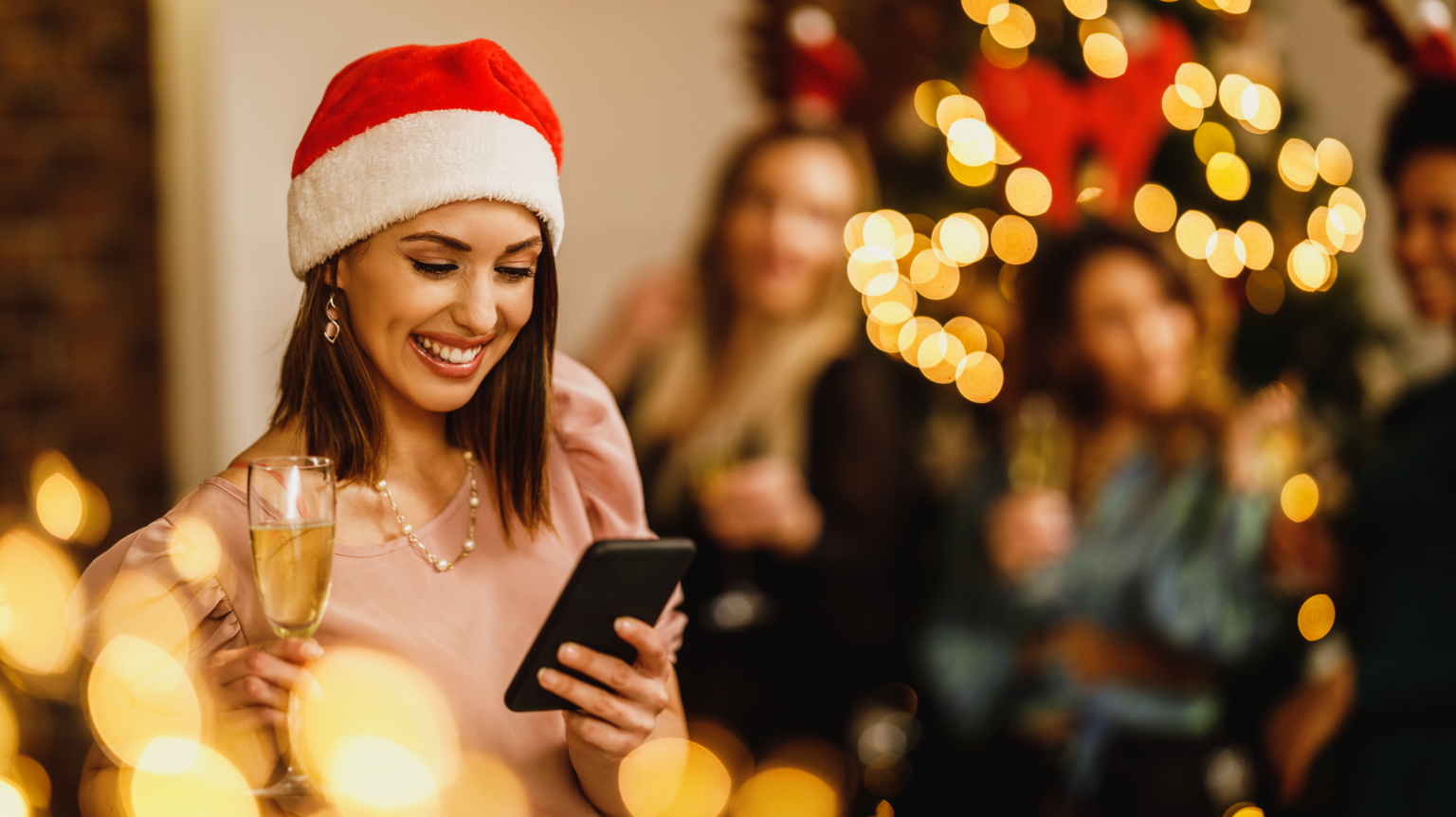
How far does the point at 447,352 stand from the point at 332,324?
0.08 m

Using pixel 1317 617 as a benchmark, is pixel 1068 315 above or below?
above

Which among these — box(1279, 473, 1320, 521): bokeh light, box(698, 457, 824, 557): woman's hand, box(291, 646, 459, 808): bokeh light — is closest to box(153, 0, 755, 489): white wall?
box(698, 457, 824, 557): woman's hand

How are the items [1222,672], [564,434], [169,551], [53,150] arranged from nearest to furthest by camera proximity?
[169,551], [564,434], [1222,672], [53,150]

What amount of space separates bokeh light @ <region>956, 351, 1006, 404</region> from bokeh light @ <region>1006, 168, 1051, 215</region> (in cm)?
30

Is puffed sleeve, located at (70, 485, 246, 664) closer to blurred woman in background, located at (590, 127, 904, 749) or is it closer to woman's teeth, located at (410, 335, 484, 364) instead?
woman's teeth, located at (410, 335, 484, 364)

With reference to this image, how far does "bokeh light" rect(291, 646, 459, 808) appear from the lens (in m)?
0.74

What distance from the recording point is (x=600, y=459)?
902mm

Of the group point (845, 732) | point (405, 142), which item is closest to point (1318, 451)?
point (845, 732)

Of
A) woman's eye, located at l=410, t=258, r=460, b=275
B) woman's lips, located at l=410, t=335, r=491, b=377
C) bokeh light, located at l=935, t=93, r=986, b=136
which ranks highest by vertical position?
bokeh light, located at l=935, t=93, r=986, b=136

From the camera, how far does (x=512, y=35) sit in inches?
126

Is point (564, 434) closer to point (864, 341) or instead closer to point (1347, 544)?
point (1347, 544)

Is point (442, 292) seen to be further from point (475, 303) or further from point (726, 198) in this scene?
point (726, 198)

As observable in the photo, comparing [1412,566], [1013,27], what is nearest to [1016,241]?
[1013,27]

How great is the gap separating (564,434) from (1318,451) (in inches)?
83.3
